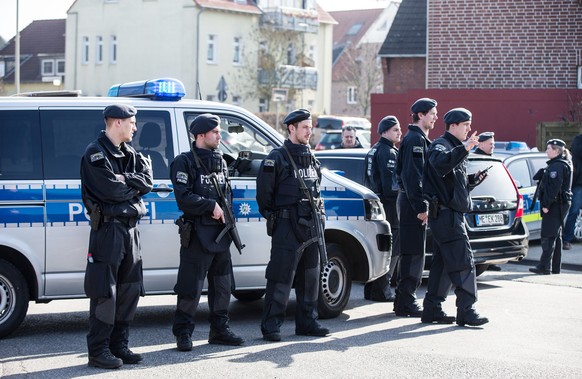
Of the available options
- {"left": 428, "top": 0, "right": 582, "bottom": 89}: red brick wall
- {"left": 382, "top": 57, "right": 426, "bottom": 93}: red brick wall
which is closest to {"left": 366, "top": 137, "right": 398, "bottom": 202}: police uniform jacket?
{"left": 428, "top": 0, "right": 582, "bottom": 89}: red brick wall

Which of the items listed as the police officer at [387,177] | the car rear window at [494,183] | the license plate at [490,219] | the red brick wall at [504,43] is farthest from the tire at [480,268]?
the red brick wall at [504,43]

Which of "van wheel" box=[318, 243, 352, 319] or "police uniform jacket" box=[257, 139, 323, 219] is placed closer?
"police uniform jacket" box=[257, 139, 323, 219]

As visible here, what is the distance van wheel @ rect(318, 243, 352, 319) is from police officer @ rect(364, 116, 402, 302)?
3.02 feet

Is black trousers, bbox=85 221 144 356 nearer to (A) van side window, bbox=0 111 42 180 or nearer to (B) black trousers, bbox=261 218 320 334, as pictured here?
(A) van side window, bbox=0 111 42 180

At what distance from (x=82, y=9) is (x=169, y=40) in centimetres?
885

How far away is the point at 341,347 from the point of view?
28.7ft

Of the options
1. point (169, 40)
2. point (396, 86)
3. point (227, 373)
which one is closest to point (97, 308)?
point (227, 373)

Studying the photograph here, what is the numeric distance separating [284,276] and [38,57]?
2787 inches

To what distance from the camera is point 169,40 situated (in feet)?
208

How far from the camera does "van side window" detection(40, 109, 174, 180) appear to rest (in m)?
9.02

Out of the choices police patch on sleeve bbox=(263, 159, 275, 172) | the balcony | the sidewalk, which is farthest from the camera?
the balcony

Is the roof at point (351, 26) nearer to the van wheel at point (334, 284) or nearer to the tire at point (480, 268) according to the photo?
the tire at point (480, 268)

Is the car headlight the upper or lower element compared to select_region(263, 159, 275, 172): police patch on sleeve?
lower

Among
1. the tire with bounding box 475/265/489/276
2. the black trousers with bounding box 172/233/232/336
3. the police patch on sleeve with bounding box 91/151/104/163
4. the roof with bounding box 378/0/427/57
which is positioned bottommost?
the tire with bounding box 475/265/489/276
